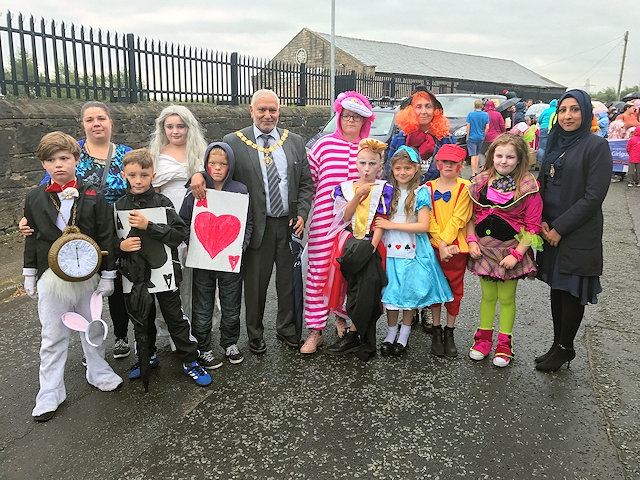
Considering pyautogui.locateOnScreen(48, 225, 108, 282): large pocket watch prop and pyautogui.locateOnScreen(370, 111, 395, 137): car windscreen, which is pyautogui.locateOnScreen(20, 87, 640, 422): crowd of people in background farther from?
pyautogui.locateOnScreen(370, 111, 395, 137): car windscreen

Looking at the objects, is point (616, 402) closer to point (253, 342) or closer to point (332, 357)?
point (332, 357)

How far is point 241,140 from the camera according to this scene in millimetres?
3795

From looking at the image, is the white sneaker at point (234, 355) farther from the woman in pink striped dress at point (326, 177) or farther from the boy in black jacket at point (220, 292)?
the woman in pink striped dress at point (326, 177)

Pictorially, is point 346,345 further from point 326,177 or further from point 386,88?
point 386,88

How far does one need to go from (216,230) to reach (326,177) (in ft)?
3.16

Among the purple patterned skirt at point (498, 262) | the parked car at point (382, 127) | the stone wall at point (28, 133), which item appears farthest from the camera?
the parked car at point (382, 127)

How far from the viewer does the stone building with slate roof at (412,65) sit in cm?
3597

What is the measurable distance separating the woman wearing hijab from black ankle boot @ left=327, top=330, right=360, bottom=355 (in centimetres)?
138

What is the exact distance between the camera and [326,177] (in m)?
3.97

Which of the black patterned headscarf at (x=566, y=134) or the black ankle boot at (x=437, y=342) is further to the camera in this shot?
the black ankle boot at (x=437, y=342)

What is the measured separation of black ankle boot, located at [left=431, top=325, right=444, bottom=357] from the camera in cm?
396

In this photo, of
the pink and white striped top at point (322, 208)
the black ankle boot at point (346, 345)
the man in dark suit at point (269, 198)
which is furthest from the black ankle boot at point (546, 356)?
the man in dark suit at point (269, 198)

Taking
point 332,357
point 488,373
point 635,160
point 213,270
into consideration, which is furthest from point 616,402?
point 635,160

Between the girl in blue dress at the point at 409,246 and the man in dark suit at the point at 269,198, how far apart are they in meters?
0.68
